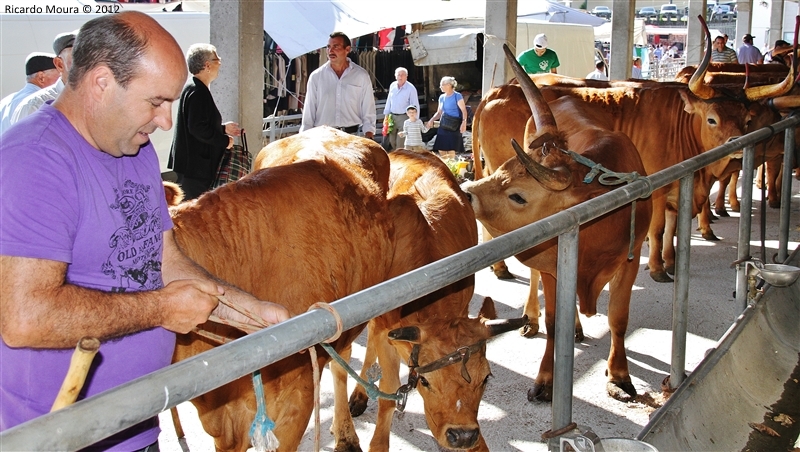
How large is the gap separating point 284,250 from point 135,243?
4.06ft

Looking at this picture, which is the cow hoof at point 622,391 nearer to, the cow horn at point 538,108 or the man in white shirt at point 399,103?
the cow horn at point 538,108

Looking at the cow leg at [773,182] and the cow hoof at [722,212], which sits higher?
the cow leg at [773,182]

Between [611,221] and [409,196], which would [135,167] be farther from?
[611,221]

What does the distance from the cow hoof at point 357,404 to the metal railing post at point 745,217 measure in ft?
7.63

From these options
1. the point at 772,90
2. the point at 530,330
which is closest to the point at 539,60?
the point at 772,90

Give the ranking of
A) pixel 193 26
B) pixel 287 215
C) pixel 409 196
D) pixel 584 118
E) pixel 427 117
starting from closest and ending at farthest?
pixel 287 215, pixel 409 196, pixel 584 118, pixel 193 26, pixel 427 117

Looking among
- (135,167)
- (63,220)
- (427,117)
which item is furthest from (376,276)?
(427,117)

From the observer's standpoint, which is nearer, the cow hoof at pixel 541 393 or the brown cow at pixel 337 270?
the brown cow at pixel 337 270

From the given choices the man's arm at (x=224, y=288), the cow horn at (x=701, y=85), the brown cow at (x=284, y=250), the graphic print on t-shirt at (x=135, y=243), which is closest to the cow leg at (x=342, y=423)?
the brown cow at (x=284, y=250)

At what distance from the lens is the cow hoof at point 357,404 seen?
4.70m

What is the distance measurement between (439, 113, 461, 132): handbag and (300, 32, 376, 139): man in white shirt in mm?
5621

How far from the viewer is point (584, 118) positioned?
5953mm

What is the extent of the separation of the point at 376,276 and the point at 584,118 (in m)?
2.73

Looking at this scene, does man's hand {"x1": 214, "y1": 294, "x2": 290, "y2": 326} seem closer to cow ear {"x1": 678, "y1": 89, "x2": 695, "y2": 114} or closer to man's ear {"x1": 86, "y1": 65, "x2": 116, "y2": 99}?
man's ear {"x1": 86, "y1": 65, "x2": 116, "y2": 99}
